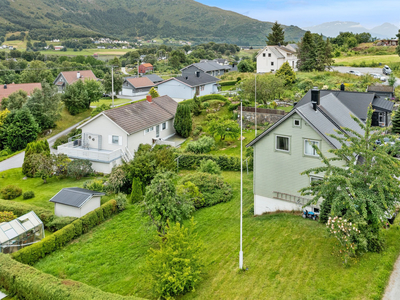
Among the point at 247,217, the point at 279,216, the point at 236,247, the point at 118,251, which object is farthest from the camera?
the point at 247,217

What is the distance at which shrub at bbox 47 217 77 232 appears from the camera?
2198cm

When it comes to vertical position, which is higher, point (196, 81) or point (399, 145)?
point (196, 81)

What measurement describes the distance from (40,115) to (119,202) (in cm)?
2986

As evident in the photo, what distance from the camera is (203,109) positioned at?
4953cm

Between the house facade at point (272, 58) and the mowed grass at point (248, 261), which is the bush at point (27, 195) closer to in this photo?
the mowed grass at point (248, 261)

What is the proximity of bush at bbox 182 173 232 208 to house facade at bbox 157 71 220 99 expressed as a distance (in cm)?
3439

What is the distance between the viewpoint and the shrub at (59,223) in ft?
72.1

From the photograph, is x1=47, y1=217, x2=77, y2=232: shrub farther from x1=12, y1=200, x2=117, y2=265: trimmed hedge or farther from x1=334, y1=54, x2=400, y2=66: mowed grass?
x1=334, y1=54, x2=400, y2=66: mowed grass

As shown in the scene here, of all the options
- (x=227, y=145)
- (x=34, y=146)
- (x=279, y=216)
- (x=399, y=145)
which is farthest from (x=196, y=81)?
(x=399, y=145)

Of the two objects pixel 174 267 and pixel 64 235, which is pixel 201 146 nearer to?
pixel 64 235

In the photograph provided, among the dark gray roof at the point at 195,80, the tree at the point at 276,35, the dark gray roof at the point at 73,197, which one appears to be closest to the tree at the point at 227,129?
the dark gray roof at the point at 73,197

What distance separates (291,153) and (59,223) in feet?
52.5

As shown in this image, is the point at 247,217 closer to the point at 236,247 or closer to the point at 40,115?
the point at 236,247

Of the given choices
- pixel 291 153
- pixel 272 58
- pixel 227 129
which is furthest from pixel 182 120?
pixel 272 58
